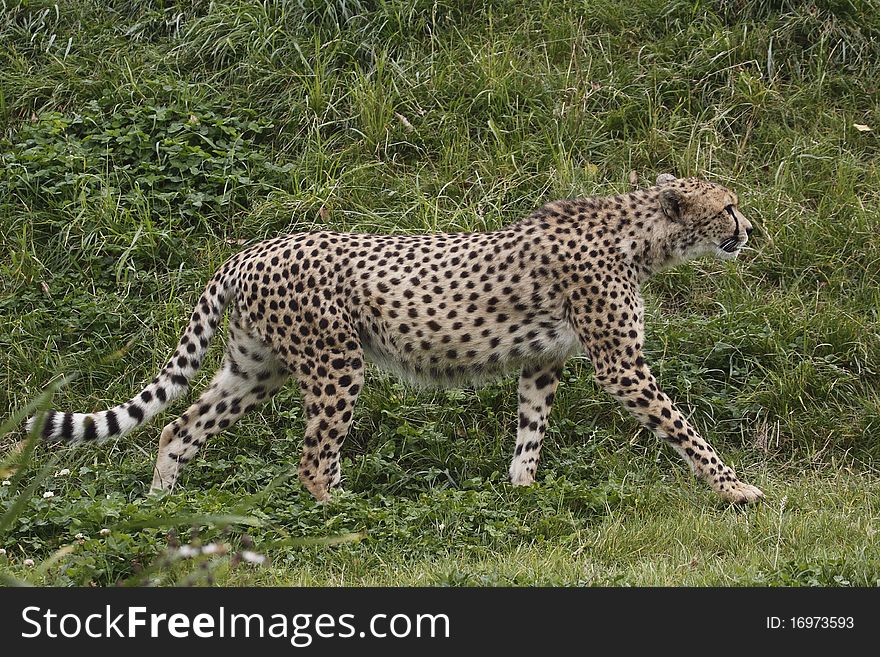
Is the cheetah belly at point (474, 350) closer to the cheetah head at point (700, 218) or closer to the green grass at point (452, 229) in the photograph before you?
the green grass at point (452, 229)

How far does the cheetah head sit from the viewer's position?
222 inches

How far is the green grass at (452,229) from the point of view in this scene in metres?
4.84

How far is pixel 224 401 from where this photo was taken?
223 inches

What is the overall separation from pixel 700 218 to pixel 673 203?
146mm

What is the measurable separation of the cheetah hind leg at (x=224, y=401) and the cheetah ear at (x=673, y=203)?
1.89 meters

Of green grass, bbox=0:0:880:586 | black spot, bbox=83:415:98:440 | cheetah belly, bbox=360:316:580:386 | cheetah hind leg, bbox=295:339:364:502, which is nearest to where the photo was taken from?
green grass, bbox=0:0:880:586

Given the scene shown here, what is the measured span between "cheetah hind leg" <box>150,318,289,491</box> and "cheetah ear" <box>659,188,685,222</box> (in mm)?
1889

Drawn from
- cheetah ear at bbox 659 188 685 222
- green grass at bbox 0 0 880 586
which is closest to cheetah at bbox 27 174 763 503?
cheetah ear at bbox 659 188 685 222

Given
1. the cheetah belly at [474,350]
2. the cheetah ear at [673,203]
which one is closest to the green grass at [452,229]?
the cheetah belly at [474,350]

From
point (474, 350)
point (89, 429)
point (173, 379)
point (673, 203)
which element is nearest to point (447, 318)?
point (474, 350)

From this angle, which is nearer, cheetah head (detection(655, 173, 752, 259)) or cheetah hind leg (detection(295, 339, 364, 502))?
cheetah hind leg (detection(295, 339, 364, 502))

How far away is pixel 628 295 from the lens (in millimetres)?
5504

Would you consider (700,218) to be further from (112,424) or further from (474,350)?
(112,424)

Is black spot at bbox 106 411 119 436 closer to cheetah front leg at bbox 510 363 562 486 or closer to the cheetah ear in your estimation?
cheetah front leg at bbox 510 363 562 486
